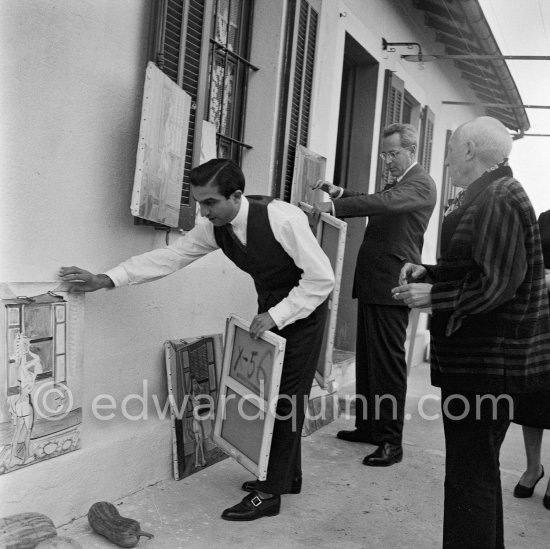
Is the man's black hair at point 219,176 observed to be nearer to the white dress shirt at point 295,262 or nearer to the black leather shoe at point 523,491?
the white dress shirt at point 295,262

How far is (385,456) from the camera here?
4.24m

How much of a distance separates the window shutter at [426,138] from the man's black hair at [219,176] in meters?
5.71

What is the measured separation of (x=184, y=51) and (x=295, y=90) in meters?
1.48

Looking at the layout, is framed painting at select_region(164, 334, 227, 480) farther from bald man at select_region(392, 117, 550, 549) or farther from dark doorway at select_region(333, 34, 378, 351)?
dark doorway at select_region(333, 34, 378, 351)

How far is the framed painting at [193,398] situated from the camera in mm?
3629

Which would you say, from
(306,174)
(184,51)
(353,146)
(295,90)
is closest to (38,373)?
(184,51)

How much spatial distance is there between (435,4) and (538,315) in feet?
18.5

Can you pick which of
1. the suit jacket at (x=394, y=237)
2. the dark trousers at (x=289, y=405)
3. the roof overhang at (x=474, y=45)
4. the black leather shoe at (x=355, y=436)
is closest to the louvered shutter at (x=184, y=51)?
the dark trousers at (x=289, y=405)

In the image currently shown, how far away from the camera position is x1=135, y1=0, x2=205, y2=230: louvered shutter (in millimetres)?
3227

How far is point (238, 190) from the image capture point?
3.03 m

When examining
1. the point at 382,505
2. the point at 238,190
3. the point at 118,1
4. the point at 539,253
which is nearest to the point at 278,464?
the point at 382,505

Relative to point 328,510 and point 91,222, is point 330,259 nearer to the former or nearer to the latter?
point 328,510

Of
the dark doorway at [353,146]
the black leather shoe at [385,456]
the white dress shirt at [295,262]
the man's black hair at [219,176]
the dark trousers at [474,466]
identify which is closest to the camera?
the dark trousers at [474,466]

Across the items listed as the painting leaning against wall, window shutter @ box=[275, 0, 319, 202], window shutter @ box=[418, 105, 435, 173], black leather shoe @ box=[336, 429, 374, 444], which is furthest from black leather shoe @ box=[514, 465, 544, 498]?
window shutter @ box=[418, 105, 435, 173]
